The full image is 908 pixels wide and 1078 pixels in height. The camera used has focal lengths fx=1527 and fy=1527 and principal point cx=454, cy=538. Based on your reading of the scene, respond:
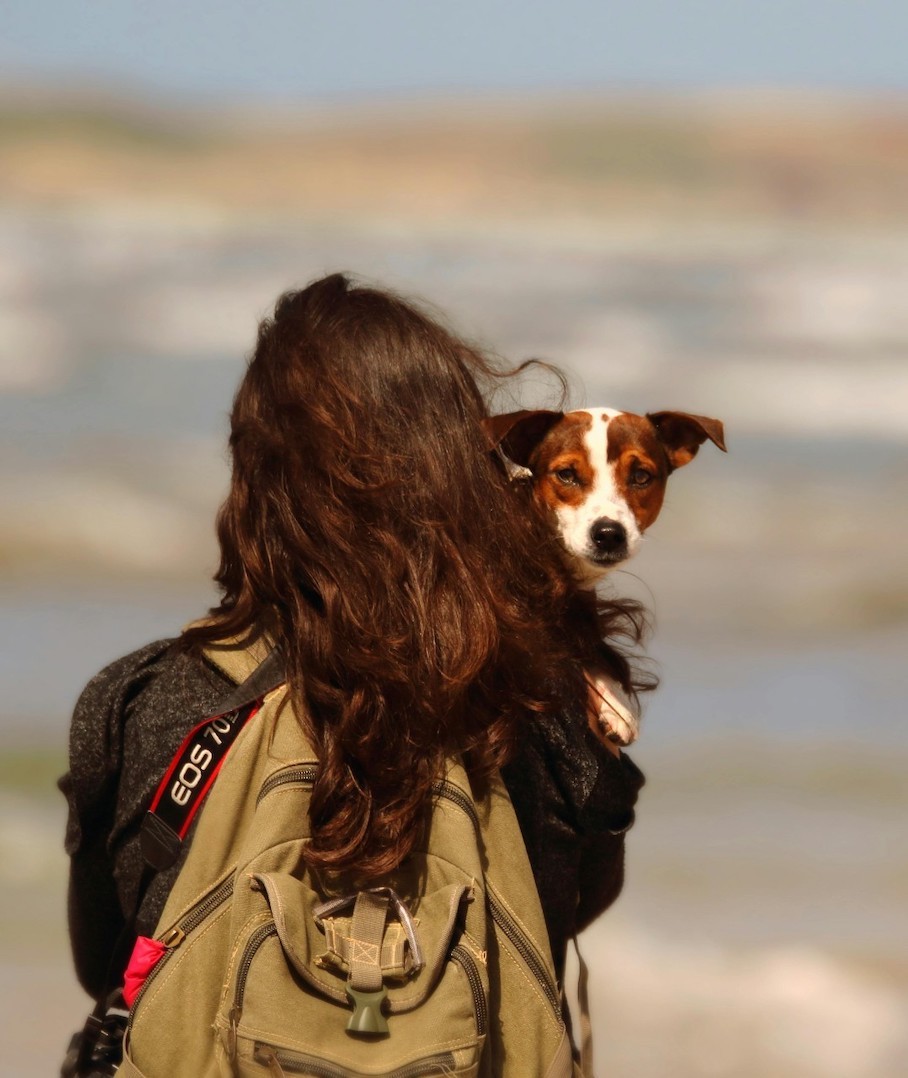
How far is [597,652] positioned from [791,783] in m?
3.63

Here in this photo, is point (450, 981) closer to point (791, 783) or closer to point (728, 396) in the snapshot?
point (791, 783)

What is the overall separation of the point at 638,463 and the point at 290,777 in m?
1.69

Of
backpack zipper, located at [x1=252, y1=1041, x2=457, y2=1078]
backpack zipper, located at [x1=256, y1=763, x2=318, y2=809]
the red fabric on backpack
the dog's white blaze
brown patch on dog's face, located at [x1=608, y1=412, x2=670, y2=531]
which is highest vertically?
brown patch on dog's face, located at [x1=608, y1=412, x2=670, y2=531]

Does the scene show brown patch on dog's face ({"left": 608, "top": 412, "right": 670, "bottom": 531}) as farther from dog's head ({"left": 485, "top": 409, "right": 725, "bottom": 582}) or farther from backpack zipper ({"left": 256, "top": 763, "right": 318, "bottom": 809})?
backpack zipper ({"left": 256, "top": 763, "right": 318, "bottom": 809})

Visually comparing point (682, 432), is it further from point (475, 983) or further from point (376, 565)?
point (475, 983)

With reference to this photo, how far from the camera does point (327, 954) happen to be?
6.29 feet

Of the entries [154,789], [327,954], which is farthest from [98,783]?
[327,954]

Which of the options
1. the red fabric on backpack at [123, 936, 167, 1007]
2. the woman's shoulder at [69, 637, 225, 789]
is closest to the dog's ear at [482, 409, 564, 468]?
→ the woman's shoulder at [69, 637, 225, 789]


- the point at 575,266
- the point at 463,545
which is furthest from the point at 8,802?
the point at 575,266

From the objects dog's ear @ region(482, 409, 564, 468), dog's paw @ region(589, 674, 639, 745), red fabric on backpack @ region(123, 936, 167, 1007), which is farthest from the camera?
dog's ear @ region(482, 409, 564, 468)

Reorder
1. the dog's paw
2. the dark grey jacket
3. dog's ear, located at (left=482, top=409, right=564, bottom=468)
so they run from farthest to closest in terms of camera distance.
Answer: dog's ear, located at (left=482, top=409, right=564, bottom=468) → the dog's paw → the dark grey jacket

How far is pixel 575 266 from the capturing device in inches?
471

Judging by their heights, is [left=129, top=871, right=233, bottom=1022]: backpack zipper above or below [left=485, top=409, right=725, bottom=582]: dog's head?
below

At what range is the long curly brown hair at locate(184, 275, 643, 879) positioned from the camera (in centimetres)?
202
